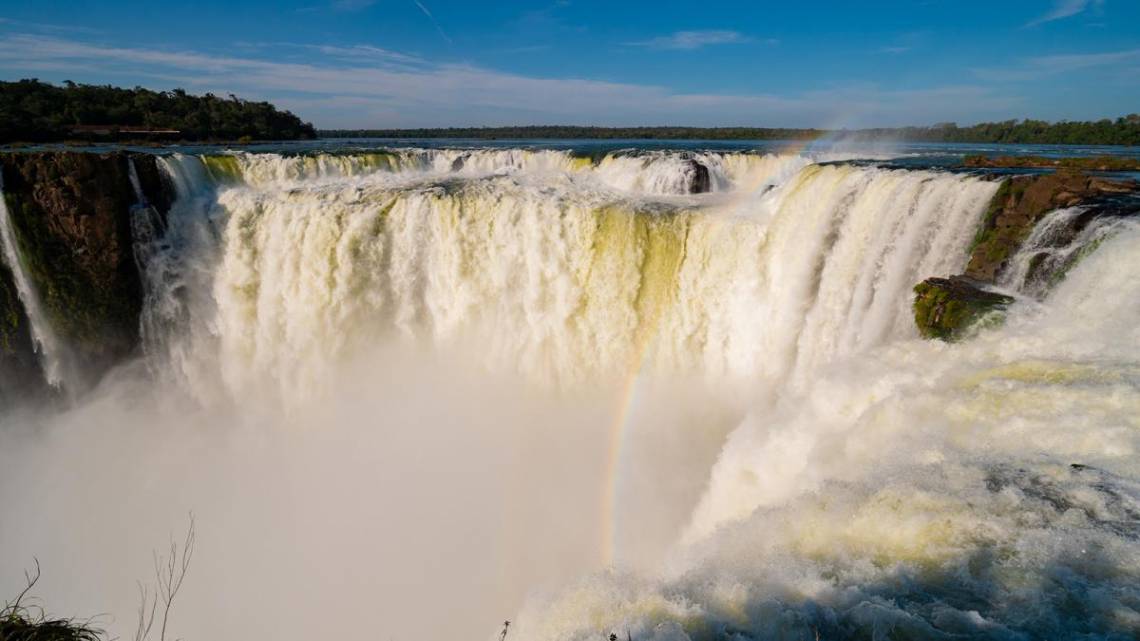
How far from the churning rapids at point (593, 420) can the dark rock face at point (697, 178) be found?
0.08m

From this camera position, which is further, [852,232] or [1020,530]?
[852,232]

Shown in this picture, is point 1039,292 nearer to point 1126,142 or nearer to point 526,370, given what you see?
point 526,370

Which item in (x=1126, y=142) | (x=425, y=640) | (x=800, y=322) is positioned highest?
(x=1126, y=142)

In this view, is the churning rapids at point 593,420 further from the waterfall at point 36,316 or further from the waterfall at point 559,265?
the waterfall at point 36,316

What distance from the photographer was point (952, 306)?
646 centimetres

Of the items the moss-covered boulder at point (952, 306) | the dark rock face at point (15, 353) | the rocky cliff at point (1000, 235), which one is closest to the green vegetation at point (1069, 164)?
the rocky cliff at point (1000, 235)

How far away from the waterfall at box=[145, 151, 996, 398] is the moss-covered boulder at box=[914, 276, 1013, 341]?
0.94 metres

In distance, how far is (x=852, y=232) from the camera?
925 cm

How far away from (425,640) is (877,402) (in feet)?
20.7

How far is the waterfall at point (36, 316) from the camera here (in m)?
13.6

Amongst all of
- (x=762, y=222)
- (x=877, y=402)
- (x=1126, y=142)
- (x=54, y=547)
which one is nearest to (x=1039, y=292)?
(x=877, y=402)

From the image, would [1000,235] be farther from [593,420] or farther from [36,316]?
[36,316]

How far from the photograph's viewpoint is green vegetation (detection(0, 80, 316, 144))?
25250 mm

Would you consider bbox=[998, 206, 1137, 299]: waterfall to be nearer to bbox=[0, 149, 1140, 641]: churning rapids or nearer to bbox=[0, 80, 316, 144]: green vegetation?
bbox=[0, 149, 1140, 641]: churning rapids
